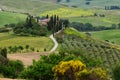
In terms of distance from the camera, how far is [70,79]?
62.2m

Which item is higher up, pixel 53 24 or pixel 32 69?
pixel 32 69

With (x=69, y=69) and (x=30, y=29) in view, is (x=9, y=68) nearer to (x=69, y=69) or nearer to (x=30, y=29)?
(x=69, y=69)

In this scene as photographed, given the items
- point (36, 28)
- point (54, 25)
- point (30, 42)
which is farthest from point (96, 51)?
point (54, 25)

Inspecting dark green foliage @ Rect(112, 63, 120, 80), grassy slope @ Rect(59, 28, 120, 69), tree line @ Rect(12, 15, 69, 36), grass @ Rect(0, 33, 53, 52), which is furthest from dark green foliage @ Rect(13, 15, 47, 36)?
dark green foliage @ Rect(112, 63, 120, 80)

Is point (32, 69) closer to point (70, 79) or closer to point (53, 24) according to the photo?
point (70, 79)

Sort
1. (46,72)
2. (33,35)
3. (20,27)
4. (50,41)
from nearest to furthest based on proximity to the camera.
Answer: (46,72) < (50,41) < (33,35) < (20,27)

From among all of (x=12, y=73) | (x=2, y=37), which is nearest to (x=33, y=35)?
(x=2, y=37)

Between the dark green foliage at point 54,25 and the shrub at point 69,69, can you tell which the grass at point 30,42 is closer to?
the dark green foliage at point 54,25

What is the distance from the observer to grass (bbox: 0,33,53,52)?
5359 inches

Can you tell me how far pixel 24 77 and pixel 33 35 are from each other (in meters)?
90.4

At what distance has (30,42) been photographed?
461ft

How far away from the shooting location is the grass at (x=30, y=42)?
13612 centimetres

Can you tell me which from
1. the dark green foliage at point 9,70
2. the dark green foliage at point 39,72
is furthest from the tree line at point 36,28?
the dark green foliage at point 39,72

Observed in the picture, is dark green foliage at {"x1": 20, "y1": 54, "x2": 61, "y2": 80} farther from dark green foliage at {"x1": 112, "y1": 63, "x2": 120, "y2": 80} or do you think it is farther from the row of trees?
dark green foliage at {"x1": 112, "y1": 63, "x2": 120, "y2": 80}
